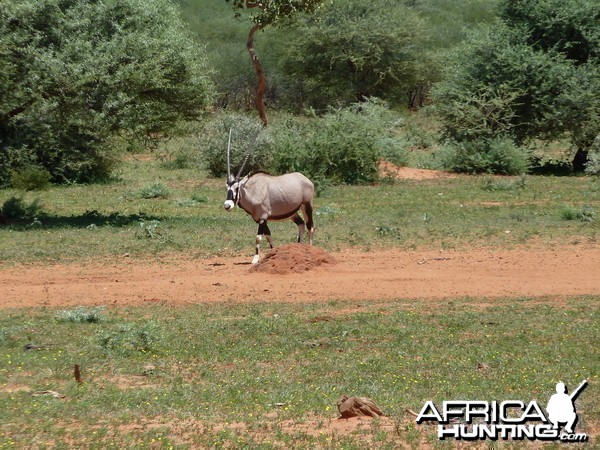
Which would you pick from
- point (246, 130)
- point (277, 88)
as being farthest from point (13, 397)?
point (277, 88)

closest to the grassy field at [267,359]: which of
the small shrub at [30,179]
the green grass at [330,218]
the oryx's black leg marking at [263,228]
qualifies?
the green grass at [330,218]

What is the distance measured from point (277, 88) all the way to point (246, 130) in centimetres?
2406

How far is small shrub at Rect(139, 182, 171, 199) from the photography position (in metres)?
27.4

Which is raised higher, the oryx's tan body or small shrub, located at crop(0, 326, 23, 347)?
the oryx's tan body

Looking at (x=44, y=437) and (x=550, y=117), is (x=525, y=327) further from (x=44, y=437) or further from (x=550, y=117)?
(x=550, y=117)

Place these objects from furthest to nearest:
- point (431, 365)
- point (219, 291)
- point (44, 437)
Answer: point (219, 291)
point (431, 365)
point (44, 437)

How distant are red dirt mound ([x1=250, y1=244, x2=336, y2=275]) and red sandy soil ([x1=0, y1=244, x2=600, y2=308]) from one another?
2 centimetres

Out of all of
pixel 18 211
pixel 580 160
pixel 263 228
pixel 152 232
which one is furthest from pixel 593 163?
pixel 18 211

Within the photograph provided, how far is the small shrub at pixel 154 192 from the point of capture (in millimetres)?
27438

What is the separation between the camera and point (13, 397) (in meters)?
9.30

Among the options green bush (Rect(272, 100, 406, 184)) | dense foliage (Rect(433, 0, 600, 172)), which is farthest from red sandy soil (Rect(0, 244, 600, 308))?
dense foliage (Rect(433, 0, 600, 172))

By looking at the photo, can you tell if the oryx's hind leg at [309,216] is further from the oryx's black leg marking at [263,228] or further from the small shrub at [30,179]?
the small shrub at [30,179]

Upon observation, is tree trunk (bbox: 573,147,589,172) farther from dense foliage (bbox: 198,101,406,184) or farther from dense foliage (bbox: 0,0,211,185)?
dense foliage (bbox: 0,0,211,185)

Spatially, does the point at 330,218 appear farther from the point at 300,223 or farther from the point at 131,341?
the point at 131,341
